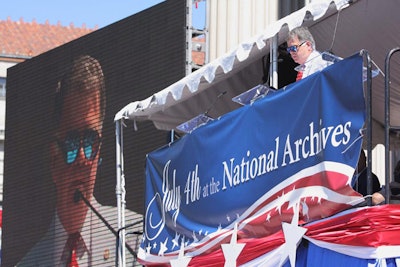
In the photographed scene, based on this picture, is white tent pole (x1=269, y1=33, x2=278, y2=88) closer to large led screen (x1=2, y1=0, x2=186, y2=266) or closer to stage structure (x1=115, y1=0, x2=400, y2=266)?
stage structure (x1=115, y1=0, x2=400, y2=266)

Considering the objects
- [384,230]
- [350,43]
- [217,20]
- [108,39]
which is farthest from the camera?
[108,39]

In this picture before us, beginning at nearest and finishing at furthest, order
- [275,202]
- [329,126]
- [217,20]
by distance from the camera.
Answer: [329,126], [275,202], [217,20]

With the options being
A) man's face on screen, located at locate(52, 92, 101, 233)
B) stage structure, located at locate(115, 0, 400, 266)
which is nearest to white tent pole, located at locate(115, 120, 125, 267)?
stage structure, located at locate(115, 0, 400, 266)

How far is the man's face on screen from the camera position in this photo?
1511cm

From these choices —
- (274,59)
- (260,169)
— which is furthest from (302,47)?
(260,169)

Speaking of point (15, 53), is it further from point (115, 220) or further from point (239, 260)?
point (239, 260)

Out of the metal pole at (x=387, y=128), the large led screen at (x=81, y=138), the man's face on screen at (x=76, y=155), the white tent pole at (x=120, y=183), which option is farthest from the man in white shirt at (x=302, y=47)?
the man's face on screen at (x=76, y=155)

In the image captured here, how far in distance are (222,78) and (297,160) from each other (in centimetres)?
204

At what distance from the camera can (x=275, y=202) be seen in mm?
7516

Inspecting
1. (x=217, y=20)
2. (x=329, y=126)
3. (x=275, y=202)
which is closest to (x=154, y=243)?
(x=275, y=202)

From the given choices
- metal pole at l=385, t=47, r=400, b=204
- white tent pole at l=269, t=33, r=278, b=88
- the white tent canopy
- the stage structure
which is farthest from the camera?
white tent pole at l=269, t=33, r=278, b=88

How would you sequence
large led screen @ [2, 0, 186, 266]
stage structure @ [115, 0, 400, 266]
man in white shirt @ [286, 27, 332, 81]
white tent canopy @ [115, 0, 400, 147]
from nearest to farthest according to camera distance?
stage structure @ [115, 0, 400, 266]
man in white shirt @ [286, 27, 332, 81]
white tent canopy @ [115, 0, 400, 147]
large led screen @ [2, 0, 186, 266]

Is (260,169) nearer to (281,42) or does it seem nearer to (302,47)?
(302,47)

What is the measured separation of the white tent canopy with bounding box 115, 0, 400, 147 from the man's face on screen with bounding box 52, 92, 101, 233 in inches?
188
